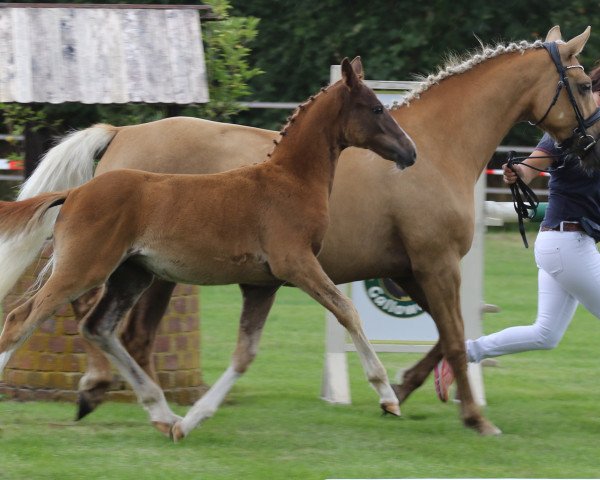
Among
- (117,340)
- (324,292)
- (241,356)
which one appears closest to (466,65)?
(324,292)

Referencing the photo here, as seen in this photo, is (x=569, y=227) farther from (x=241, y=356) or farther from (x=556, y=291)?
(x=241, y=356)

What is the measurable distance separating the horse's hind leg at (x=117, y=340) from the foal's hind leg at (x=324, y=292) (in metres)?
0.76

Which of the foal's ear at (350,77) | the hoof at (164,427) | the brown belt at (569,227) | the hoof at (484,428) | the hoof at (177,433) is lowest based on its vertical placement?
the hoof at (484,428)

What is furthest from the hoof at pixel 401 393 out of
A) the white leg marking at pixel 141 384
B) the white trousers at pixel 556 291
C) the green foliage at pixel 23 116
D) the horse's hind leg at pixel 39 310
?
the green foliage at pixel 23 116

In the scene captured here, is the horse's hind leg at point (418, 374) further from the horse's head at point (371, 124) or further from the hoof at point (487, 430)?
the horse's head at point (371, 124)

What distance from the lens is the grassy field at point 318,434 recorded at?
16.7 ft

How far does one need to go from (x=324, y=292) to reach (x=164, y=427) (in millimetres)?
1044

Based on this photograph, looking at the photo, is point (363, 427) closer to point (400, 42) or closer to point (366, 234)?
point (366, 234)

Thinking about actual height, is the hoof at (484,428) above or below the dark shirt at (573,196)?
below

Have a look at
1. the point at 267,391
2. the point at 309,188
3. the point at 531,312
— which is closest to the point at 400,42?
the point at 531,312

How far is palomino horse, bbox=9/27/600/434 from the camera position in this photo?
19.7 feet

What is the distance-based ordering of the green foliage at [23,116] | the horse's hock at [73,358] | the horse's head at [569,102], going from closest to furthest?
the horse's head at [569,102]
the horse's hock at [73,358]
the green foliage at [23,116]

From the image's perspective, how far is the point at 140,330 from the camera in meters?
6.20

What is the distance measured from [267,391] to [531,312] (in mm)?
4035
